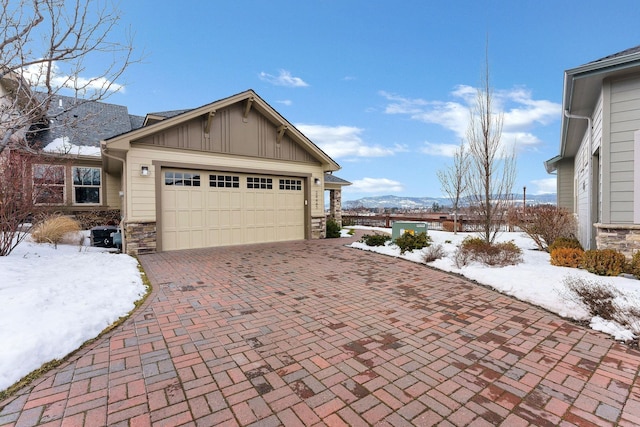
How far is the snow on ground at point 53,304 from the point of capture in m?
2.65

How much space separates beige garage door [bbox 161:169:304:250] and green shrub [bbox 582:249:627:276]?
8.42 metres

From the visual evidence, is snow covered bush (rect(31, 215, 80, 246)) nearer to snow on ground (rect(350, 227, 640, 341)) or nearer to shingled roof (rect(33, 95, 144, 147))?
shingled roof (rect(33, 95, 144, 147))

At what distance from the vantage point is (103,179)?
42.1ft

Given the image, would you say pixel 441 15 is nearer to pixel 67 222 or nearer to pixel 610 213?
pixel 610 213

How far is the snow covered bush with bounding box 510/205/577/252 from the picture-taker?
8.21m

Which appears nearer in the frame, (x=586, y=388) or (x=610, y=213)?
(x=586, y=388)

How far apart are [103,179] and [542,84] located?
18.0 meters

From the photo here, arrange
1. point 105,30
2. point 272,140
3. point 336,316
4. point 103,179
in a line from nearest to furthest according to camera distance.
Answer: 1. point 336,316
2. point 105,30
3. point 272,140
4. point 103,179

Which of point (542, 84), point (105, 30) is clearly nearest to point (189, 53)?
point (105, 30)

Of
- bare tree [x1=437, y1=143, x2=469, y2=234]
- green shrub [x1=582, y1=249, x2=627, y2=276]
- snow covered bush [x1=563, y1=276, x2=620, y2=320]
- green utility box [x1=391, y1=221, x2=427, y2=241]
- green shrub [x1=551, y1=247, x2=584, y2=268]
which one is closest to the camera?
snow covered bush [x1=563, y1=276, x2=620, y2=320]

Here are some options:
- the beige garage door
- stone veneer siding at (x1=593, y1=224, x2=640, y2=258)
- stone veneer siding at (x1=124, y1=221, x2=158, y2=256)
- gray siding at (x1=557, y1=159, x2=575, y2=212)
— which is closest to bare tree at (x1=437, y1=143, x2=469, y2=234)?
gray siding at (x1=557, y1=159, x2=575, y2=212)

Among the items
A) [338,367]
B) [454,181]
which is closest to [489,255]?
[338,367]

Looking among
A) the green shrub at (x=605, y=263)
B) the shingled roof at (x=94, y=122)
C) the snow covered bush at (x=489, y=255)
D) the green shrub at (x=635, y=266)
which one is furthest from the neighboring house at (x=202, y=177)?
the green shrub at (x=635, y=266)

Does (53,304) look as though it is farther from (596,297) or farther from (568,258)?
(568,258)
